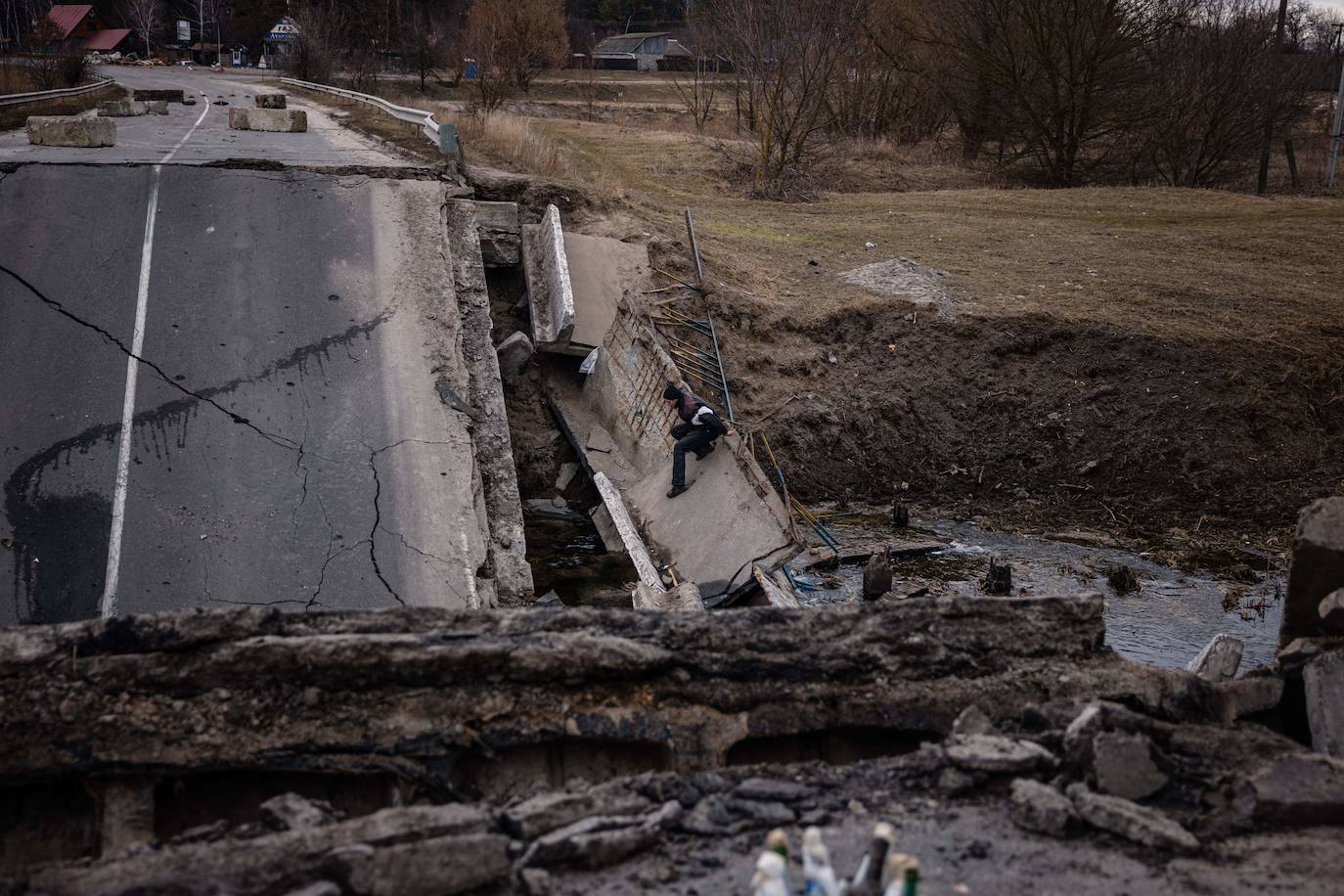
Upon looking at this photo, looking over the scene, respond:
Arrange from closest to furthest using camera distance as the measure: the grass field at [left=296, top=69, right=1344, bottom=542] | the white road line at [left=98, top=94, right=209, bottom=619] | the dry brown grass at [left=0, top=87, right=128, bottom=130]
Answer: the white road line at [left=98, top=94, right=209, bottom=619] < the grass field at [left=296, top=69, right=1344, bottom=542] < the dry brown grass at [left=0, top=87, right=128, bottom=130]

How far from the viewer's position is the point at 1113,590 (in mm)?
11242

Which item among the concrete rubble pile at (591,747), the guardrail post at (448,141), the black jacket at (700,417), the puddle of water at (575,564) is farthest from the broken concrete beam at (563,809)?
the guardrail post at (448,141)

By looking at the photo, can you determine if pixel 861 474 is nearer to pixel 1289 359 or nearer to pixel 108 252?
pixel 1289 359

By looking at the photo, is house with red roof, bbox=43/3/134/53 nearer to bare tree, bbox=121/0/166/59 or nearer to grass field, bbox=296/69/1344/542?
bare tree, bbox=121/0/166/59

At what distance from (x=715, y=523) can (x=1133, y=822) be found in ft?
22.3

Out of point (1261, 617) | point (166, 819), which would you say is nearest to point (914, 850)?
point (166, 819)

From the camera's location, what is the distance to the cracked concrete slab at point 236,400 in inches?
348

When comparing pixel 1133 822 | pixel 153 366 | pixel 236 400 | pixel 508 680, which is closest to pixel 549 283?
pixel 236 400

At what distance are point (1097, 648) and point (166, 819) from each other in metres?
4.77

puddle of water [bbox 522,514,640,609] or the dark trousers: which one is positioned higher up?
the dark trousers

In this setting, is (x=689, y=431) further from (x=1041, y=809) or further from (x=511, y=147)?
(x=511, y=147)

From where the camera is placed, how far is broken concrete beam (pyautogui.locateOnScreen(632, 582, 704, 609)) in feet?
31.5

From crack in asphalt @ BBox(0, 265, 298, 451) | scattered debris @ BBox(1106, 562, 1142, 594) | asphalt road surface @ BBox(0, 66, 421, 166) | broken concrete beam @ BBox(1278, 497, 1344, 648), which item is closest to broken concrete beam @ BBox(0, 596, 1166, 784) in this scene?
broken concrete beam @ BBox(1278, 497, 1344, 648)

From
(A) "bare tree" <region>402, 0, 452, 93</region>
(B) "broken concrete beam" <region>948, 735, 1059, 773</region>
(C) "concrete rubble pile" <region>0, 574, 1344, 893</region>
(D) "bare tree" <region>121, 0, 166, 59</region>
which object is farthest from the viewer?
(D) "bare tree" <region>121, 0, 166, 59</region>
